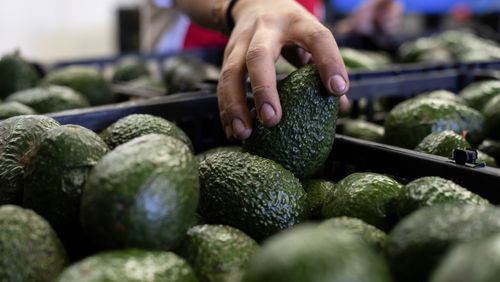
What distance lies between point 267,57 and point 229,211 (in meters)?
0.47

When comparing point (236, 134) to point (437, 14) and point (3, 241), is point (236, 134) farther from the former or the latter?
point (437, 14)

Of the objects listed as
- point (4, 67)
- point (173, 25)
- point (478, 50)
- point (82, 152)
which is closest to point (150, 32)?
point (173, 25)

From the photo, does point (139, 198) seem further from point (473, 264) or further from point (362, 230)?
point (473, 264)

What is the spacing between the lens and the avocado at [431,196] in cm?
123

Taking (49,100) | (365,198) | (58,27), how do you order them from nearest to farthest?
1. (365,198)
2. (49,100)
3. (58,27)

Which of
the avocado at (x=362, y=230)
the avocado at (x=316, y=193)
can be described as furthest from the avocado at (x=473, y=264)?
the avocado at (x=316, y=193)

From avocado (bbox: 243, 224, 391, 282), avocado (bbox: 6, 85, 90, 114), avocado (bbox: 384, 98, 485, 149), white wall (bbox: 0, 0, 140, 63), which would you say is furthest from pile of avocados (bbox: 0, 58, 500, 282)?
white wall (bbox: 0, 0, 140, 63)

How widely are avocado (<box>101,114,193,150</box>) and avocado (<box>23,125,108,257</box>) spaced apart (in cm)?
23

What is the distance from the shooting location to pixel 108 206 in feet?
3.52

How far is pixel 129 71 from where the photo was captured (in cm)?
336

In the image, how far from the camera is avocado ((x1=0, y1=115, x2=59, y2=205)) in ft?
4.48

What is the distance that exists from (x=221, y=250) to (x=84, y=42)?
29.2 feet

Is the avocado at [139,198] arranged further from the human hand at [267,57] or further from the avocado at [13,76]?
the avocado at [13,76]

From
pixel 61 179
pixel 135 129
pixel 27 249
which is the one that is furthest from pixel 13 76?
pixel 27 249
